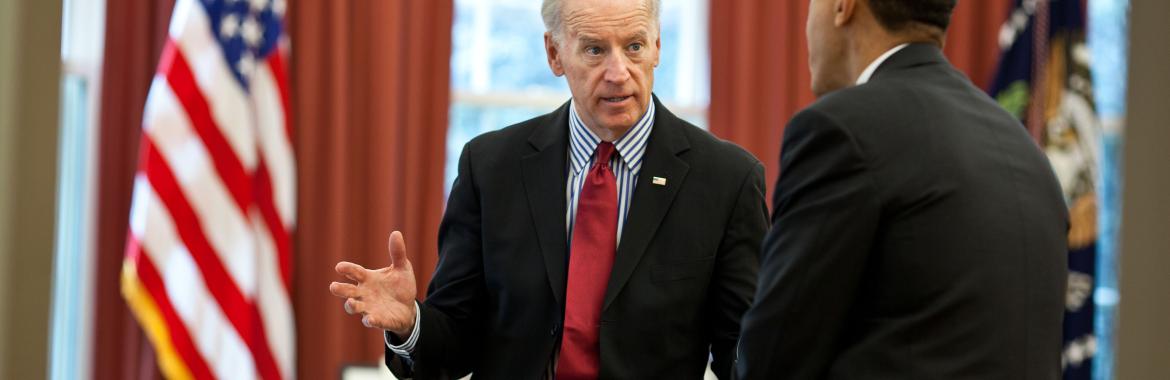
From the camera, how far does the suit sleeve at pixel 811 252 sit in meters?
1.56

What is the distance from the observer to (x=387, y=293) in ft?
7.28

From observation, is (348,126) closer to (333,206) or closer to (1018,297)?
(333,206)

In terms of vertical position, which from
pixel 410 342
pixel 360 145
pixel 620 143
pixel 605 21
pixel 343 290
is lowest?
pixel 410 342

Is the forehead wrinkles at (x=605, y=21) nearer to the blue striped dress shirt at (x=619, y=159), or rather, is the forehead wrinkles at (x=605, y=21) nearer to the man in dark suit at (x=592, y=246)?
the man in dark suit at (x=592, y=246)

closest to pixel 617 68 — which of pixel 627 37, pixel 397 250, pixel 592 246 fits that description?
pixel 627 37

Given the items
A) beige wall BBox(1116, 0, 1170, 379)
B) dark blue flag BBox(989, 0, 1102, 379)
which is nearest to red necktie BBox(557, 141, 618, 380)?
beige wall BBox(1116, 0, 1170, 379)

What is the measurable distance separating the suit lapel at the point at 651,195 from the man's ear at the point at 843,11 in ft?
2.12

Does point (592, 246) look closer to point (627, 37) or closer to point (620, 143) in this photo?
point (620, 143)

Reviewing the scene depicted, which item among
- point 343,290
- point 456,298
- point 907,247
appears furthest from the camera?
Answer: point 456,298

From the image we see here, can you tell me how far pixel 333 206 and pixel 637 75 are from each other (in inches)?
101

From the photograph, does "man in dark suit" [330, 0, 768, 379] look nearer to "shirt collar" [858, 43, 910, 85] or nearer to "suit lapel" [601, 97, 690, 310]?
"suit lapel" [601, 97, 690, 310]

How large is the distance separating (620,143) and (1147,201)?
1649 millimetres

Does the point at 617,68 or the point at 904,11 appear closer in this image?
the point at 904,11

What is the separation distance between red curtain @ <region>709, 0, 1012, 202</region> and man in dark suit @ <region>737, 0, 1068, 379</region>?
3500 millimetres
